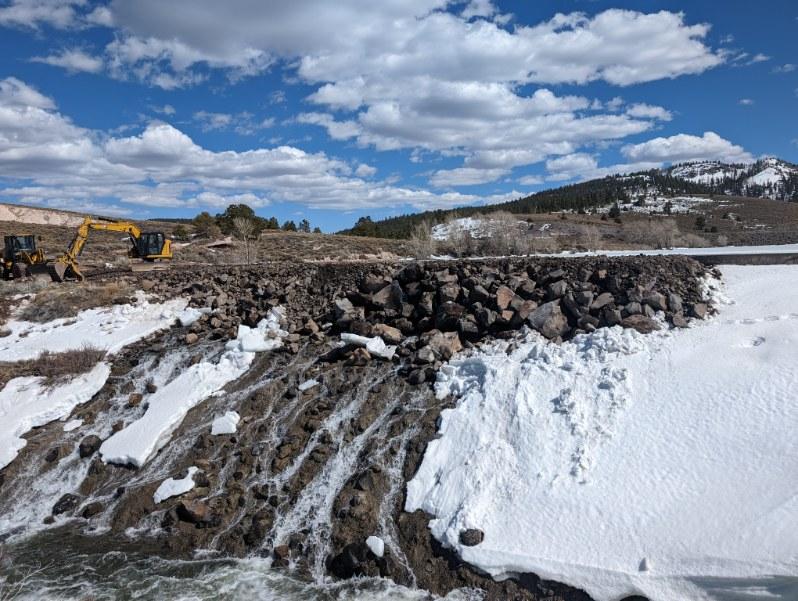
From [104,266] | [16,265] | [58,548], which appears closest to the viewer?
[58,548]

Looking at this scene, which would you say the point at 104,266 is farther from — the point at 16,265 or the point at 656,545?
the point at 656,545

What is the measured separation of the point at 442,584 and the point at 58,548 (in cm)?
618

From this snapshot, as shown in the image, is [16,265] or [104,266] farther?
[104,266]

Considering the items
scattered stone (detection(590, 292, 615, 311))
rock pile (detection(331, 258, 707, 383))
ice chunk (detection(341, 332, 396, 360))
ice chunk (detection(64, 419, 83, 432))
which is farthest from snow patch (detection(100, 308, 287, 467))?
scattered stone (detection(590, 292, 615, 311))

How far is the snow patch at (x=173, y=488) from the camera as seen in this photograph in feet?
29.5

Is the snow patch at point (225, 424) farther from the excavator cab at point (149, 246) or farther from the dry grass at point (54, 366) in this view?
the excavator cab at point (149, 246)

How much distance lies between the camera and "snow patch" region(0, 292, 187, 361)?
13.5 m

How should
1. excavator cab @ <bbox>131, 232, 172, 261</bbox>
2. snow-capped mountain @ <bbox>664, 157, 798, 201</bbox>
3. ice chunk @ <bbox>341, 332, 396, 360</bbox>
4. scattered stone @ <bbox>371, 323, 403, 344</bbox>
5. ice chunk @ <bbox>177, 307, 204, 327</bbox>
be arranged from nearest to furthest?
ice chunk @ <bbox>341, 332, 396, 360</bbox> → scattered stone @ <bbox>371, 323, 403, 344</bbox> → ice chunk @ <bbox>177, 307, 204, 327</bbox> → excavator cab @ <bbox>131, 232, 172, 261</bbox> → snow-capped mountain @ <bbox>664, 157, 798, 201</bbox>

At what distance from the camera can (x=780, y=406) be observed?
299 inches

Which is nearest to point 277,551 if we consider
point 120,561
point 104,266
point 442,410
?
point 120,561

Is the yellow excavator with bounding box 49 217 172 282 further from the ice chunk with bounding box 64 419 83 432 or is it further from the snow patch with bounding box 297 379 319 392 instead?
the snow patch with bounding box 297 379 319 392

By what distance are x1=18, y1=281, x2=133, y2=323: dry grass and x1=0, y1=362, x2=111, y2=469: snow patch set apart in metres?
3.64

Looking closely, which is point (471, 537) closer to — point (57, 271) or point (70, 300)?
point (70, 300)

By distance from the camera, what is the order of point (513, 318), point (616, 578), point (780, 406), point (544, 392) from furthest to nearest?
point (513, 318) → point (544, 392) → point (780, 406) → point (616, 578)
